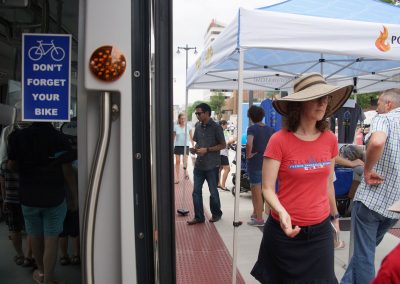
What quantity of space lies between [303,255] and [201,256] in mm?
2545

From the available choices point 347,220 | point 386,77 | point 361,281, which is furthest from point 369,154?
point 386,77

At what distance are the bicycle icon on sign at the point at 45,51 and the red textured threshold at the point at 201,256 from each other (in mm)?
3304

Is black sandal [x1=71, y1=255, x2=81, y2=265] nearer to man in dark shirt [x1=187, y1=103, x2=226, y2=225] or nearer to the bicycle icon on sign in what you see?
the bicycle icon on sign

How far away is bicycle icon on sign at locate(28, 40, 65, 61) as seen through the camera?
1.35 meters

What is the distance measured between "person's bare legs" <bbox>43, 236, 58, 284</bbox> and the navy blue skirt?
1546 mm

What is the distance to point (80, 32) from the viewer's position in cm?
129

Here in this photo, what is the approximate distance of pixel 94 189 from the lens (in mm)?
1247

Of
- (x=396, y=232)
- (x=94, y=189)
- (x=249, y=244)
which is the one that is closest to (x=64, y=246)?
(x=94, y=189)

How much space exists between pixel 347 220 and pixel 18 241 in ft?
19.0

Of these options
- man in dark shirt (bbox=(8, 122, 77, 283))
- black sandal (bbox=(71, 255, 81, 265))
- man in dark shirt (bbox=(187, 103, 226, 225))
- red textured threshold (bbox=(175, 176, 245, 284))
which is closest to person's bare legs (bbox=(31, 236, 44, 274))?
man in dark shirt (bbox=(8, 122, 77, 283))

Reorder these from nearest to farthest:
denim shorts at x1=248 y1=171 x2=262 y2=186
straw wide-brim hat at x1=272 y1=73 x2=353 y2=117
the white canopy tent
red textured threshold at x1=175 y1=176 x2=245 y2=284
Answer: straw wide-brim hat at x1=272 y1=73 x2=353 y2=117 < the white canopy tent < red textured threshold at x1=175 y1=176 x2=245 y2=284 < denim shorts at x1=248 y1=171 x2=262 y2=186

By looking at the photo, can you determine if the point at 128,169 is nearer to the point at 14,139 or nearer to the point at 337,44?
the point at 14,139

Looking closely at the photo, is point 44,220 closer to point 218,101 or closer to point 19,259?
point 19,259

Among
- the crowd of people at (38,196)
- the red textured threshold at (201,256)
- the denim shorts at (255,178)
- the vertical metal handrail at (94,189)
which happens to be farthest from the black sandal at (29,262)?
the denim shorts at (255,178)
